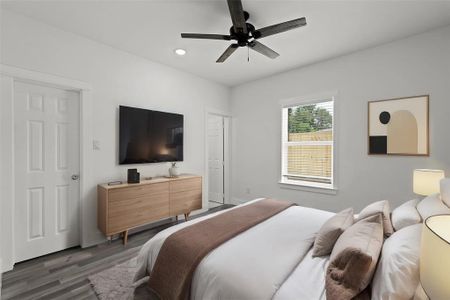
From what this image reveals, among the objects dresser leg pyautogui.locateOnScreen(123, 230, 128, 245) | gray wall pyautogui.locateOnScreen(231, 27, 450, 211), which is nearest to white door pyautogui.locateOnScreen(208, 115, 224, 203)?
gray wall pyautogui.locateOnScreen(231, 27, 450, 211)

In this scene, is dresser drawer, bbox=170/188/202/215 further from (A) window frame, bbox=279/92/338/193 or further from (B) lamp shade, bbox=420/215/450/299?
(B) lamp shade, bbox=420/215/450/299

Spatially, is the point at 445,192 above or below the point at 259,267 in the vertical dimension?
above

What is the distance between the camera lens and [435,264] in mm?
744

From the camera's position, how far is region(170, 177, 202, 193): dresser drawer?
3314mm

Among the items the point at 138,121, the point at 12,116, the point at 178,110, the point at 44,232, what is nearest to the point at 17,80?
the point at 12,116

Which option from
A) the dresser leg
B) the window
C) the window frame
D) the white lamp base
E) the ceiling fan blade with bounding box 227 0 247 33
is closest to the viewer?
the white lamp base

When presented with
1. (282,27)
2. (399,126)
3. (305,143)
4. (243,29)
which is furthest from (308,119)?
(243,29)

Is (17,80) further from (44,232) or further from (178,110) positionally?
(178,110)

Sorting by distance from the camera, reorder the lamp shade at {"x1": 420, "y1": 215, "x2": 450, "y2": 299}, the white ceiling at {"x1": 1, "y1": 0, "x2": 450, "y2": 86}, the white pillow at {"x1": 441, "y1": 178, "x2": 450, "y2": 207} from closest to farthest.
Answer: the lamp shade at {"x1": 420, "y1": 215, "x2": 450, "y2": 299}, the white pillow at {"x1": 441, "y1": 178, "x2": 450, "y2": 207}, the white ceiling at {"x1": 1, "y1": 0, "x2": 450, "y2": 86}

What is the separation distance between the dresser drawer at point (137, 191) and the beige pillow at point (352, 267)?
2472mm

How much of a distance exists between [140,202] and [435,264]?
290cm

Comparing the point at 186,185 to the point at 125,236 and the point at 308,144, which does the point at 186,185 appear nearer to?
the point at 125,236

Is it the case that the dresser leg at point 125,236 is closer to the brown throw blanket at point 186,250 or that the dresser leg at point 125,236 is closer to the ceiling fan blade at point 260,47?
the brown throw blanket at point 186,250

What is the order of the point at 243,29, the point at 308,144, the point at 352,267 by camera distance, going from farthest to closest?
the point at 308,144 → the point at 243,29 → the point at 352,267
